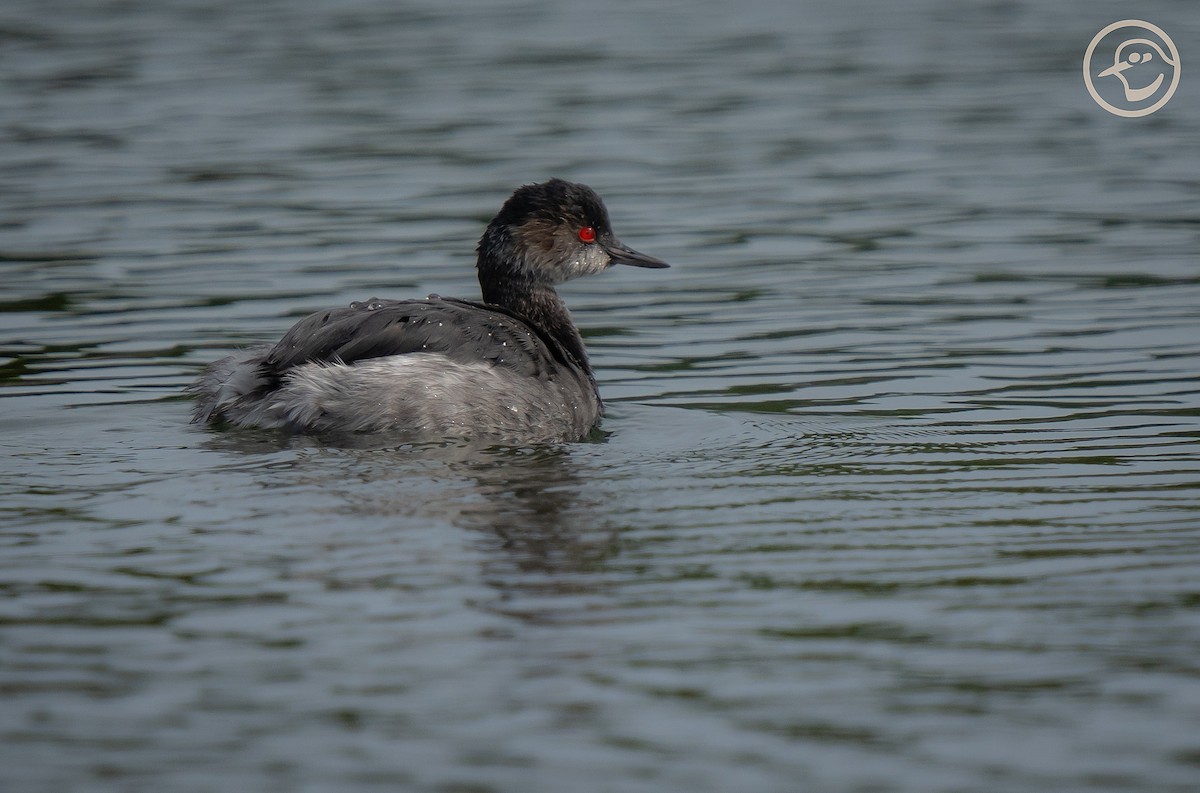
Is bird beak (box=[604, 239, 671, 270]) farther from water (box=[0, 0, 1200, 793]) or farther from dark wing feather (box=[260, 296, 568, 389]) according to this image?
dark wing feather (box=[260, 296, 568, 389])

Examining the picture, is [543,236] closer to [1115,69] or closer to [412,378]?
[412,378]

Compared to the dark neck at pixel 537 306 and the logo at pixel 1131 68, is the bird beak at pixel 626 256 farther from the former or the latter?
the logo at pixel 1131 68

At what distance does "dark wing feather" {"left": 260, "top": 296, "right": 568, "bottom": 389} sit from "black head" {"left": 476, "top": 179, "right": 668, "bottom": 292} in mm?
860

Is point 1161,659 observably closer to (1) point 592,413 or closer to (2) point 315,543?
(2) point 315,543

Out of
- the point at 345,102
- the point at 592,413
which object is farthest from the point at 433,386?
the point at 345,102

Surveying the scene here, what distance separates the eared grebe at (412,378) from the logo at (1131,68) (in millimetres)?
10269

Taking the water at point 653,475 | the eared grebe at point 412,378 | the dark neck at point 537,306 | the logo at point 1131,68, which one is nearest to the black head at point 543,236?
the dark neck at point 537,306

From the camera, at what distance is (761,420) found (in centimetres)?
836

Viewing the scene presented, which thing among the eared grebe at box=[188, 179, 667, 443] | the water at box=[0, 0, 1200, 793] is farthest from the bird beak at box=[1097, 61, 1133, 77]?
the eared grebe at box=[188, 179, 667, 443]

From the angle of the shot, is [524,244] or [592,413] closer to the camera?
[592,413]

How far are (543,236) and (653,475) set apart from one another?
88.9 inches

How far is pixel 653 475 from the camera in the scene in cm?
731

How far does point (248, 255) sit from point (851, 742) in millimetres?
8781

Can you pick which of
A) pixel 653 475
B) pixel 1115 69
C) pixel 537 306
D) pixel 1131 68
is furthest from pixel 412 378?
pixel 1131 68
